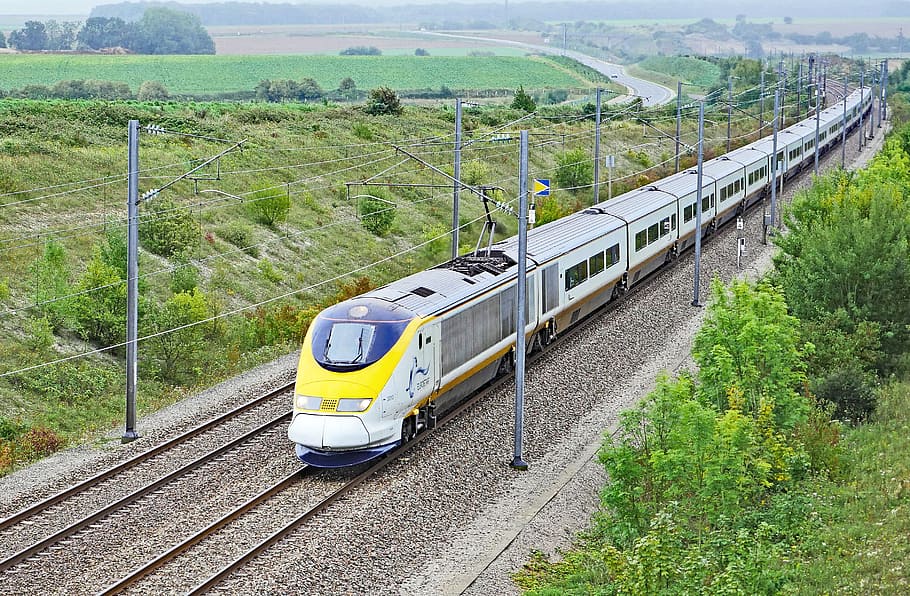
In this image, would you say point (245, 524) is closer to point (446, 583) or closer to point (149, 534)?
point (149, 534)

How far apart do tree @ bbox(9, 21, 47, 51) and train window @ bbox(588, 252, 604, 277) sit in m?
174

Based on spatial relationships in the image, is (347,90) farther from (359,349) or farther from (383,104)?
(359,349)

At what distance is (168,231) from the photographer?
3603cm

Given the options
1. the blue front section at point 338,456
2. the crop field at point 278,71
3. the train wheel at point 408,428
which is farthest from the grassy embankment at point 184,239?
the crop field at point 278,71

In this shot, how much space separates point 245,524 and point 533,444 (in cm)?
688

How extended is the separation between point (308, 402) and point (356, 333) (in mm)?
1591

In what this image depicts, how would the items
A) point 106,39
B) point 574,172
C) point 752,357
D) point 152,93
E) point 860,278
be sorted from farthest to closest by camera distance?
point 106,39 < point 152,93 < point 574,172 < point 860,278 < point 752,357

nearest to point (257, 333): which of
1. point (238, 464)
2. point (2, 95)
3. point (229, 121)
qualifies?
point (238, 464)

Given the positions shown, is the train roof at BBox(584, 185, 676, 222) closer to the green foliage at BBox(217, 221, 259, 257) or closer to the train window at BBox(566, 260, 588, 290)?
the train window at BBox(566, 260, 588, 290)

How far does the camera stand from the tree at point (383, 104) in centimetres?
7488

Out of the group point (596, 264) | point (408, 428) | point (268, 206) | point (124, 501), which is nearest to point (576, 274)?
point (596, 264)

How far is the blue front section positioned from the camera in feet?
64.1

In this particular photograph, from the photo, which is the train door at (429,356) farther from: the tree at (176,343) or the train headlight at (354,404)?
the tree at (176,343)

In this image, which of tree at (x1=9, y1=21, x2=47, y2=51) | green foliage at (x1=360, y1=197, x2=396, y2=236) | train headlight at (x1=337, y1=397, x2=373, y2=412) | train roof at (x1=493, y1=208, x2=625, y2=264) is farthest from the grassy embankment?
tree at (x1=9, y1=21, x2=47, y2=51)
